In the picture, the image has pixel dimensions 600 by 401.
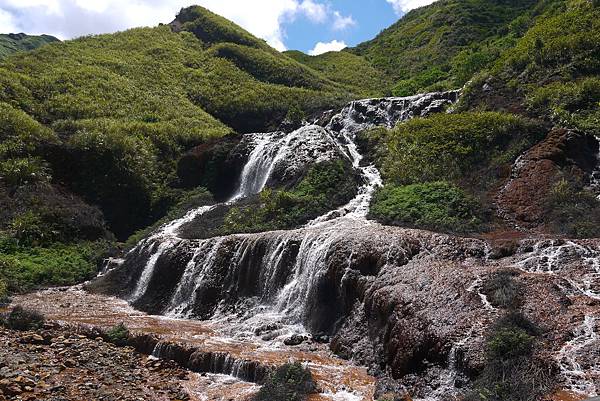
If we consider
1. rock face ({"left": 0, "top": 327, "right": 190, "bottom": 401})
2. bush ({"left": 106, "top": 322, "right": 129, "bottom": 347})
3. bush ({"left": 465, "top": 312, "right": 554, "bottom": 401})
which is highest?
bush ({"left": 465, "top": 312, "right": 554, "bottom": 401})

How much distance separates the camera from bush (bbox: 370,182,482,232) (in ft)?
70.5

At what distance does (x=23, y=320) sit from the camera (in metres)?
17.0

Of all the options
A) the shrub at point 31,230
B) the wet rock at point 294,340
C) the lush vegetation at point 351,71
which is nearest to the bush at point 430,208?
the wet rock at point 294,340

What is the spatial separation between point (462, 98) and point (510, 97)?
365 centimetres

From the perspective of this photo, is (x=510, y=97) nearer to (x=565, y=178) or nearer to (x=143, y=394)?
(x=565, y=178)

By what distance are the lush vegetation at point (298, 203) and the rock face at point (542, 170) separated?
9064mm

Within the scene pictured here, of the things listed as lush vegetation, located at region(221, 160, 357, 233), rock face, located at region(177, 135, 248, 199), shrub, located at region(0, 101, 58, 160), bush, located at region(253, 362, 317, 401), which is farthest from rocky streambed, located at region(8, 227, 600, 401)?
rock face, located at region(177, 135, 248, 199)

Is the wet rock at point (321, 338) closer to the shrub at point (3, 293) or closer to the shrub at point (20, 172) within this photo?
the shrub at point (3, 293)

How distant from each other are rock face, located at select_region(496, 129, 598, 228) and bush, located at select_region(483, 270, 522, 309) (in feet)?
24.8

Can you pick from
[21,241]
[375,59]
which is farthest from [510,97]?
[375,59]

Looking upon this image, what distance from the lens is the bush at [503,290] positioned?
13062 mm

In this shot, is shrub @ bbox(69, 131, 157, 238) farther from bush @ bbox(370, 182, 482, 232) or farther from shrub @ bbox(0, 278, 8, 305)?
bush @ bbox(370, 182, 482, 232)

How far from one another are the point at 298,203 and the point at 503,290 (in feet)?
52.5

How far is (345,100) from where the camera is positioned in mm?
51875
